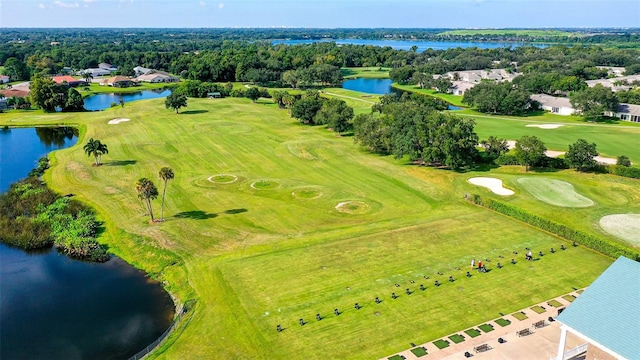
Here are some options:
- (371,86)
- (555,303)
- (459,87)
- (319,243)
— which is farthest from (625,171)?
Answer: (371,86)

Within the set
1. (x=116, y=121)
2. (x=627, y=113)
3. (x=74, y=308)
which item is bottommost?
(x=74, y=308)

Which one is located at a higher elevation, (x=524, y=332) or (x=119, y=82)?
(x=119, y=82)

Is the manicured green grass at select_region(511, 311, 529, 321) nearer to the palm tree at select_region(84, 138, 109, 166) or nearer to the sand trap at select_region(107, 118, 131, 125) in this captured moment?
the palm tree at select_region(84, 138, 109, 166)

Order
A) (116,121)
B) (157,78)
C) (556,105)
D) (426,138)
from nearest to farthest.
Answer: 1. (426,138)
2. (116,121)
3. (556,105)
4. (157,78)

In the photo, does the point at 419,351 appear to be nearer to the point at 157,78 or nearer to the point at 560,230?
the point at 560,230

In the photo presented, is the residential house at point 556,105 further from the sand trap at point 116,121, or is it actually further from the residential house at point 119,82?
the residential house at point 119,82

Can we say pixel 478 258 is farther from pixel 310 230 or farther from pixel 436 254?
pixel 310 230

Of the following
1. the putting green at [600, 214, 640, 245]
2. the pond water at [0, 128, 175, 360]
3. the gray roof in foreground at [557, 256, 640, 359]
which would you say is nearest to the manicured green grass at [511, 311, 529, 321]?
the gray roof in foreground at [557, 256, 640, 359]
